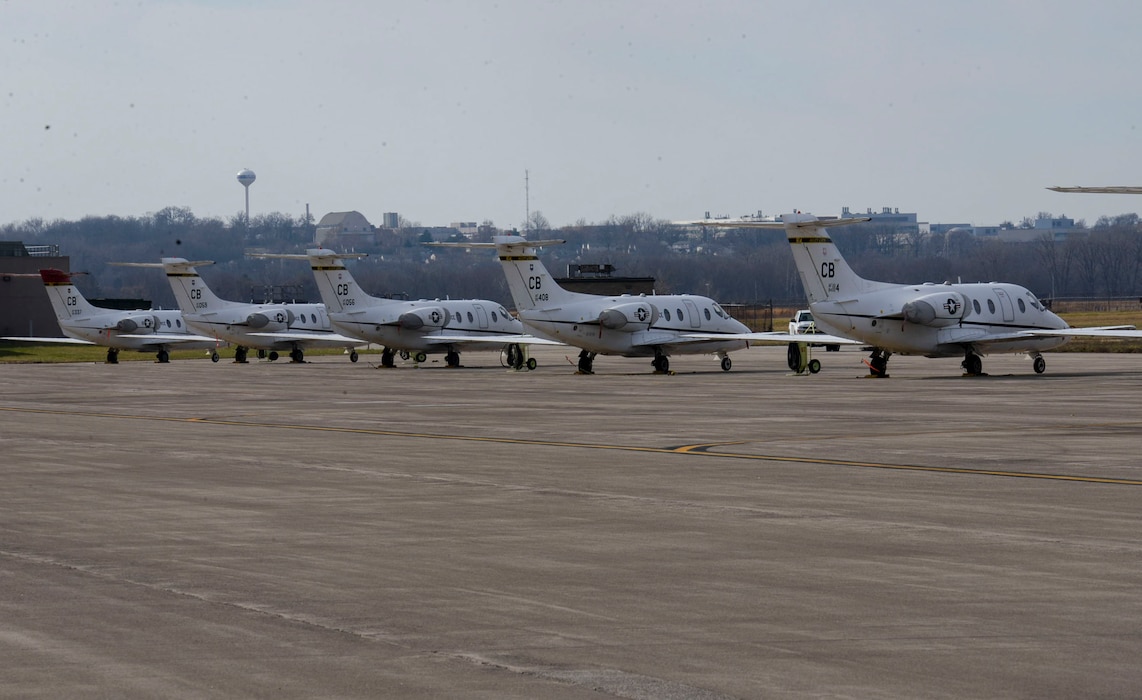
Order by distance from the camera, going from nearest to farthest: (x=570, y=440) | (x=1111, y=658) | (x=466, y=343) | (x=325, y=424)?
(x=1111, y=658) < (x=570, y=440) < (x=325, y=424) < (x=466, y=343)

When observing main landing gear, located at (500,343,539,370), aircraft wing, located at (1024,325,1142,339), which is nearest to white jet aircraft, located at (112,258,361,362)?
main landing gear, located at (500,343,539,370)

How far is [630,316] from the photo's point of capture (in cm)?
5788

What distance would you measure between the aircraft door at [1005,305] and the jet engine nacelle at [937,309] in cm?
168

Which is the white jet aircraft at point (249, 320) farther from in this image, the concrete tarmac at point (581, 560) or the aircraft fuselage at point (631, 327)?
the concrete tarmac at point (581, 560)

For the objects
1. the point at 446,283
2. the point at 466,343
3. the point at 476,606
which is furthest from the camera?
the point at 446,283

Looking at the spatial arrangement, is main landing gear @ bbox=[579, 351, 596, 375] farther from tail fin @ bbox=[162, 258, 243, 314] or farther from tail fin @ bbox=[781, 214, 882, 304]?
tail fin @ bbox=[162, 258, 243, 314]

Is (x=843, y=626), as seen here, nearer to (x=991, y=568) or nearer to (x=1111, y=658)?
(x=1111, y=658)

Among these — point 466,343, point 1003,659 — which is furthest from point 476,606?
point 466,343

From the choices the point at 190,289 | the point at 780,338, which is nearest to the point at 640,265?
the point at 190,289

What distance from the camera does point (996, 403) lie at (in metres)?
34.2

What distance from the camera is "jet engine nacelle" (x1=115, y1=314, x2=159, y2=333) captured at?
85.0 m

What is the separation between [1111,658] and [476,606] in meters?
4.22

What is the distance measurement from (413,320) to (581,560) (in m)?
54.9

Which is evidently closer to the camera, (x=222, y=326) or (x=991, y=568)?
(x=991, y=568)
